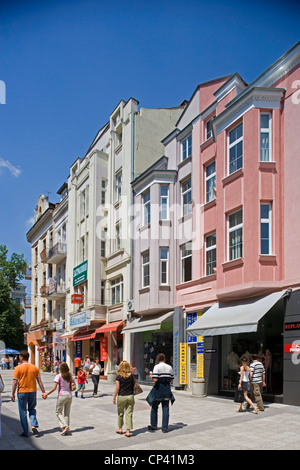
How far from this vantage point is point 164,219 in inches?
957

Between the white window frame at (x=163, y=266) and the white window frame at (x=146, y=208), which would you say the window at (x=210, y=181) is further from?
the white window frame at (x=146, y=208)

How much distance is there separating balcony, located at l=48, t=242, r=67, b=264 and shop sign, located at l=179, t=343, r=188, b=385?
21529 millimetres

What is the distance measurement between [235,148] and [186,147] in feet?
18.4

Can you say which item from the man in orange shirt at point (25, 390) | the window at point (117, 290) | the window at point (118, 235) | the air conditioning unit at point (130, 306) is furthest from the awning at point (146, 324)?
the man in orange shirt at point (25, 390)

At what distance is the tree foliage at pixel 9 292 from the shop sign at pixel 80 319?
2049 cm

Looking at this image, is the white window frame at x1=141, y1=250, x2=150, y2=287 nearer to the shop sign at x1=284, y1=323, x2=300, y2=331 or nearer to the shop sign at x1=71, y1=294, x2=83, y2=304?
the shop sign at x1=71, y1=294, x2=83, y2=304

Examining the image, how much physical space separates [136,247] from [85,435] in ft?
54.7

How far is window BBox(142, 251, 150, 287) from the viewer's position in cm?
2527

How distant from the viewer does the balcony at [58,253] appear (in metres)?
41.3

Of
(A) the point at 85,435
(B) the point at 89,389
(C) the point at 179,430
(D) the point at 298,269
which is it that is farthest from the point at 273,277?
(B) the point at 89,389

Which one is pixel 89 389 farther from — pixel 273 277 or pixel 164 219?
pixel 273 277

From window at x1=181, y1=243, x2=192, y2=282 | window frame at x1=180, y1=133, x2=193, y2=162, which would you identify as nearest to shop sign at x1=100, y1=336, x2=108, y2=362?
window at x1=181, y1=243, x2=192, y2=282

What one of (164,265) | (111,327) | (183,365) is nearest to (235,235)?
(164,265)

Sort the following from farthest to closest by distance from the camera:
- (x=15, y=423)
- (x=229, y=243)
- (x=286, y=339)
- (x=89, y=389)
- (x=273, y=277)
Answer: (x=89, y=389) < (x=229, y=243) < (x=273, y=277) < (x=286, y=339) < (x=15, y=423)
